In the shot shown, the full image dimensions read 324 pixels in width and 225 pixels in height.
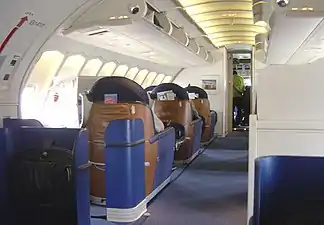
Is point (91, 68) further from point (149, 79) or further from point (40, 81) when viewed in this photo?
point (149, 79)

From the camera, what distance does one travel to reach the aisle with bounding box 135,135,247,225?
17.5ft

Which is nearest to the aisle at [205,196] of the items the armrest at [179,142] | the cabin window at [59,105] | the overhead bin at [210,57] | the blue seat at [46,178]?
the armrest at [179,142]

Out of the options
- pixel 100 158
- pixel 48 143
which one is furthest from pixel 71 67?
pixel 48 143

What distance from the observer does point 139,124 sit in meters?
5.48

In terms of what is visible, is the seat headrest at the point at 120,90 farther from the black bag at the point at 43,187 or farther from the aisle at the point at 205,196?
the black bag at the point at 43,187

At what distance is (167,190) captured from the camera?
6.94 meters

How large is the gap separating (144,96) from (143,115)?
0.91ft

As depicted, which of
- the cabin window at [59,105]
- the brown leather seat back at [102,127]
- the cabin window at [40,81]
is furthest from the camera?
the cabin window at [59,105]

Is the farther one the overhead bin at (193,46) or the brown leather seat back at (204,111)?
the brown leather seat back at (204,111)

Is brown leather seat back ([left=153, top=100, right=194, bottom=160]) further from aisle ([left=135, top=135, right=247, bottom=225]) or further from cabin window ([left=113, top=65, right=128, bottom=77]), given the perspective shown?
cabin window ([left=113, top=65, right=128, bottom=77])

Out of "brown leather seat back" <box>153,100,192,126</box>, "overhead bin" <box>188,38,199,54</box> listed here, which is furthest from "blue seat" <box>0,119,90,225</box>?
"overhead bin" <box>188,38,199,54</box>

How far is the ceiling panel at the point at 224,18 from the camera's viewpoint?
7591 mm

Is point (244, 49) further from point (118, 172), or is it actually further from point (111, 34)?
point (118, 172)

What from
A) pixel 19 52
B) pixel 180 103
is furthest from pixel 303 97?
pixel 180 103
